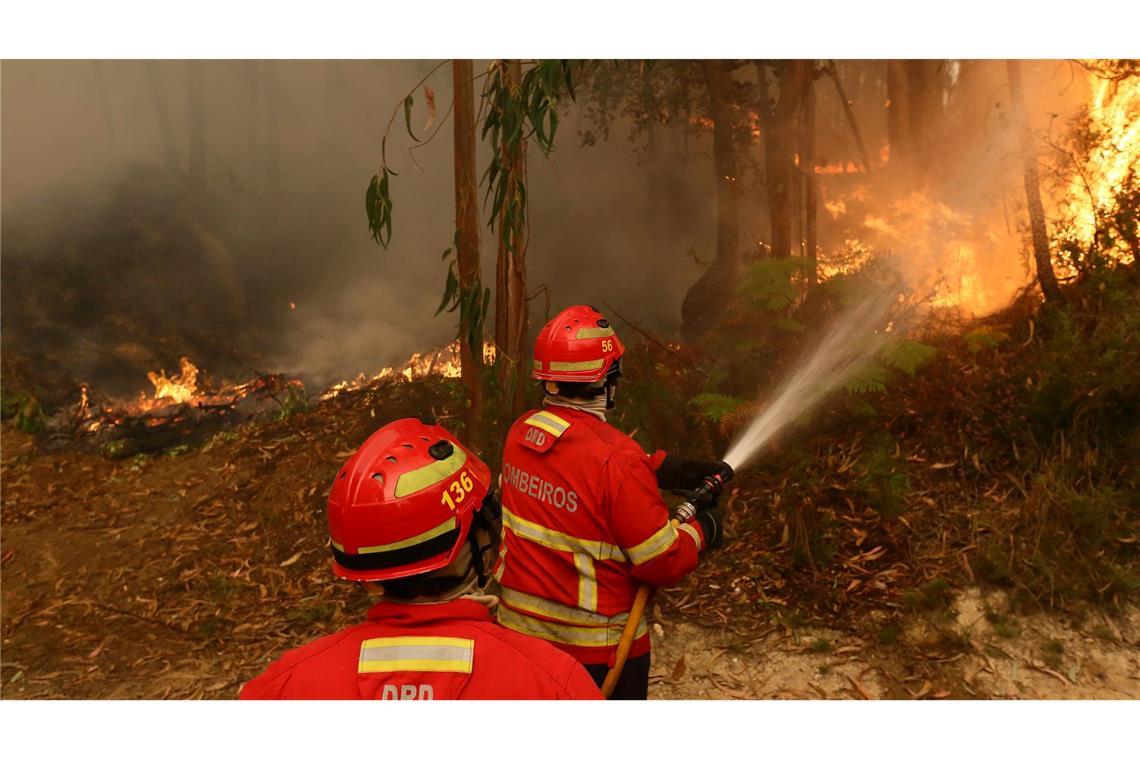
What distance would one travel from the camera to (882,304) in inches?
274

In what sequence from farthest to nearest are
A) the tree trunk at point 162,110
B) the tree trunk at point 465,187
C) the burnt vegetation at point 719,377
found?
the tree trunk at point 162,110
the tree trunk at point 465,187
the burnt vegetation at point 719,377

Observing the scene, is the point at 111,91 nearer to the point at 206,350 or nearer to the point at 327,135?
the point at 327,135

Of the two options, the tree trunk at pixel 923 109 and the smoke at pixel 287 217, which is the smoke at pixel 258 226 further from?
the tree trunk at pixel 923 109

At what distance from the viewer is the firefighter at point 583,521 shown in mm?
2801

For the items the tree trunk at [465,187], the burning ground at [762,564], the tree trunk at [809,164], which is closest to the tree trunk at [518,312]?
the tree trunk at [465,187]

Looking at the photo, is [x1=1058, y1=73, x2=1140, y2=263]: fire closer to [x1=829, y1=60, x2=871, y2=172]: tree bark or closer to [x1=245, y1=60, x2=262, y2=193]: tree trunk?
[x1=829, y1=60, x2=871, y2=172]: tree bark

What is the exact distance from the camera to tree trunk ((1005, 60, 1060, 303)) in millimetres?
6793

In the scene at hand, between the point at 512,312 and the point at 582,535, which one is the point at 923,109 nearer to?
the point at 512,312

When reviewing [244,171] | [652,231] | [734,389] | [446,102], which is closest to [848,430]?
[734,389]

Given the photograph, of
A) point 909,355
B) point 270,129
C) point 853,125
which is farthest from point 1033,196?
point 270,129

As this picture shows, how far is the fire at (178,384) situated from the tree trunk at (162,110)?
300 cm

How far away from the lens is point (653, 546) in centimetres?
277

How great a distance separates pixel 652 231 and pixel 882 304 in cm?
330

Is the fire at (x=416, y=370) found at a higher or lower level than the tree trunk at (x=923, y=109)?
lower
